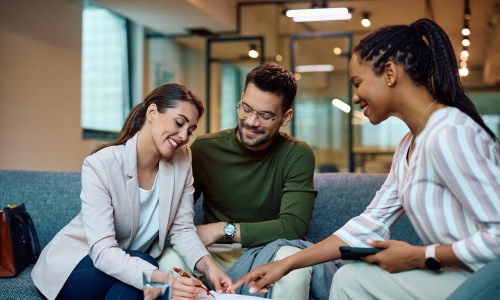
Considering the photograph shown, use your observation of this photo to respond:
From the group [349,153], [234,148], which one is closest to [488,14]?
[349,153]

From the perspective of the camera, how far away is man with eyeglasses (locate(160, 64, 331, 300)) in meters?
2.40

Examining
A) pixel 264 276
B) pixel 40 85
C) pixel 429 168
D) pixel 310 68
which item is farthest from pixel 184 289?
pixel 310 68

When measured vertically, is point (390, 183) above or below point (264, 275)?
above

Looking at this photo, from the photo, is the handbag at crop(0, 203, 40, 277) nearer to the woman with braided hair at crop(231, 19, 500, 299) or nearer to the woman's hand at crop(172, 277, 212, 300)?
the woman's hand at crop(172, 277, 212, 300)

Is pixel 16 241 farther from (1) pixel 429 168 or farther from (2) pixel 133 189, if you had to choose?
(1) pixel 429 168

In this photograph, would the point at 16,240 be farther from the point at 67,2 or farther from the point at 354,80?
the point at 67,2

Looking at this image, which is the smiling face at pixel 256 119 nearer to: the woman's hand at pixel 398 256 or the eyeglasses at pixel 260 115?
the eyeglasses at pixel 260 115

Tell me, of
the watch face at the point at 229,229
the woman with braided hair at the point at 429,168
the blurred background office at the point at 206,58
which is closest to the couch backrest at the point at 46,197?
the watch face at the point at 229,229

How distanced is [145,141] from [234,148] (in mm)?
456

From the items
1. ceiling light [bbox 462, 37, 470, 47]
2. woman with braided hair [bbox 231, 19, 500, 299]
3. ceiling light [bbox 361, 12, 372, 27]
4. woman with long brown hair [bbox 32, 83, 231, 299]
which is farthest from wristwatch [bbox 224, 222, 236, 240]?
ceiling light [bbox 462, 37, 470, 47]

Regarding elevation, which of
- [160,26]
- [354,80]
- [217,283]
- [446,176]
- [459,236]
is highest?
[160,26]

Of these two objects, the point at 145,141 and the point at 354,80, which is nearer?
the point at 354,80

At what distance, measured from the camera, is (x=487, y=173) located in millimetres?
1433

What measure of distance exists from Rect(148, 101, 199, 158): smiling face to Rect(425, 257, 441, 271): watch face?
1.04 meters
